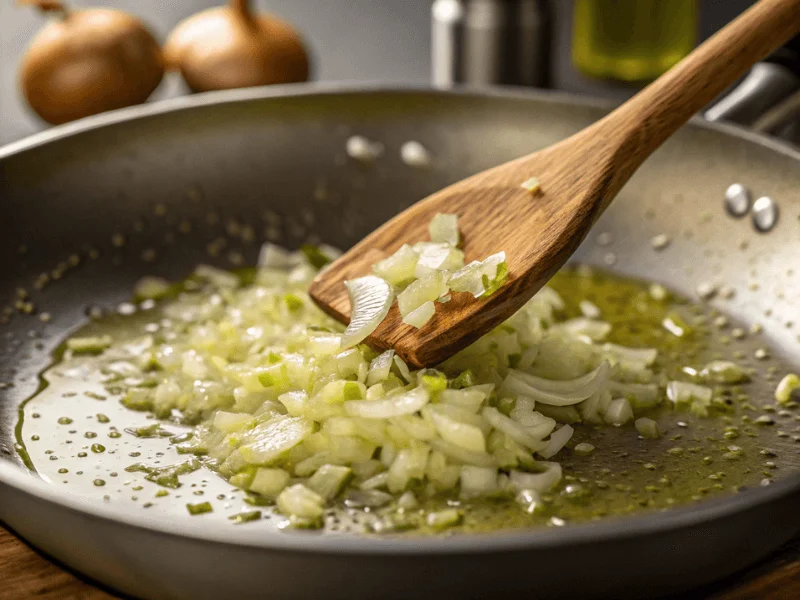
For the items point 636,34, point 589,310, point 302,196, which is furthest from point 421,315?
point 636,34

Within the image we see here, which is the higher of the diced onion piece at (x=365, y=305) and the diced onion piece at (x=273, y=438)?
the diced onion piece at (x=365, y=305)

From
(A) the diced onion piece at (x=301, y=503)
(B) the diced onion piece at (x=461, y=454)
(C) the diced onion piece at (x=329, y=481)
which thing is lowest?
(A) the diced onion piece at (x=301, y=503)

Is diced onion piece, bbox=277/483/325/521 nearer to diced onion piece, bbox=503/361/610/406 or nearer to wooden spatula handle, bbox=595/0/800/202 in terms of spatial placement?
diced onion piece, bbox=503/361/610/406

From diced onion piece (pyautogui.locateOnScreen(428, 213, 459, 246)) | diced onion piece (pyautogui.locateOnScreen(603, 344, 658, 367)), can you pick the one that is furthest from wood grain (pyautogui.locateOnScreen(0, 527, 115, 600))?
diced onion piece (pyautogui.locateOnScreen(603, 344, 658, 367))

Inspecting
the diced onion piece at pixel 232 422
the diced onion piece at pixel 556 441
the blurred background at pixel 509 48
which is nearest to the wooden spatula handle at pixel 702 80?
the diced onion piece at pixel 556 441

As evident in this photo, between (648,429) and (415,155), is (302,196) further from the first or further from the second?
(648,429)

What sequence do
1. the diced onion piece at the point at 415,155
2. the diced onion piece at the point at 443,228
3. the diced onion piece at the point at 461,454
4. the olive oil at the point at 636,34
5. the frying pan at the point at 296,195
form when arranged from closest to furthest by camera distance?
the diced onion piece at the point at 461,454 → the diced onion piece at the point at 443,228 → the frying pan at the point at 296,195 → the diced onion piece at the point at 415,155 → the olive oil at the point at 636,34

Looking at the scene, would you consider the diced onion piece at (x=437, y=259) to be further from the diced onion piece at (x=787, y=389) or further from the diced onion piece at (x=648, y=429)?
the diced onion piece at (x=787, y=389)

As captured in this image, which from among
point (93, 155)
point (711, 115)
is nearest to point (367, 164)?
point (93, 155)
